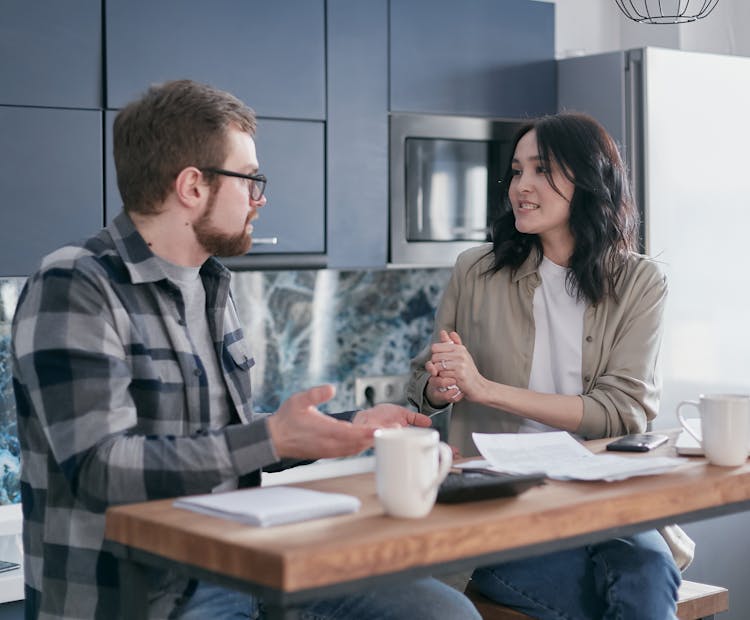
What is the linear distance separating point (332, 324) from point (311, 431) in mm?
2209

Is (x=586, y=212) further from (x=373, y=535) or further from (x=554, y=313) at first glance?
(x=373, y=535)

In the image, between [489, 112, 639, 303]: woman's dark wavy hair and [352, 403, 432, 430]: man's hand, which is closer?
[352, 403, 432, 430]: man's hand

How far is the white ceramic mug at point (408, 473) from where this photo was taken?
4.89ft

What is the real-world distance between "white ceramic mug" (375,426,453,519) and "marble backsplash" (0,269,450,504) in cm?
218

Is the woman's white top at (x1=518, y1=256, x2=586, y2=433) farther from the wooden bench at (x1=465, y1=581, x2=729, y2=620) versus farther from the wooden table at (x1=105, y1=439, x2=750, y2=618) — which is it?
the wooden table at (x1=105, y1=439, x2=750, y2=618)

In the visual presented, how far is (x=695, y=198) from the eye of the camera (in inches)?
137

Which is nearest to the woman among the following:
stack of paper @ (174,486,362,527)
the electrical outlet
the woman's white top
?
the woman's white top

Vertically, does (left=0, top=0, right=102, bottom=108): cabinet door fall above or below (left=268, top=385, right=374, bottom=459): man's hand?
above

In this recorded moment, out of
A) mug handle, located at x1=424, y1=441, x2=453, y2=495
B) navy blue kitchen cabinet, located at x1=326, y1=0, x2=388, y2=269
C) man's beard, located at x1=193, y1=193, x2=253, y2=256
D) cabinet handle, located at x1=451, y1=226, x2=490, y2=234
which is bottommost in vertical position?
mug handle, located at x1=424, y1=441, x2=453, y2=495

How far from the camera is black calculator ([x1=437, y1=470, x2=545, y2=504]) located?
1.58 m

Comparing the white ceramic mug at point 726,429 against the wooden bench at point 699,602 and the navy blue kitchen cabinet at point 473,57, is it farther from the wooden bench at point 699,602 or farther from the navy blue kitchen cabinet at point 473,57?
the navy blue kitchen cabinet at point 473,57

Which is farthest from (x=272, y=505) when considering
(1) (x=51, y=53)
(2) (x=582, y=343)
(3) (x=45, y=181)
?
(1) (x=51, y=53)

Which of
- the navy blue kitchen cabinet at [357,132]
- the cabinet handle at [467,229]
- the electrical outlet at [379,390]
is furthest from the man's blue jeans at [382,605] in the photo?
the electrical outlet at [379,390]

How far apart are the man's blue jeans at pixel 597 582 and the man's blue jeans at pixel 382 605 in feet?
1.03
